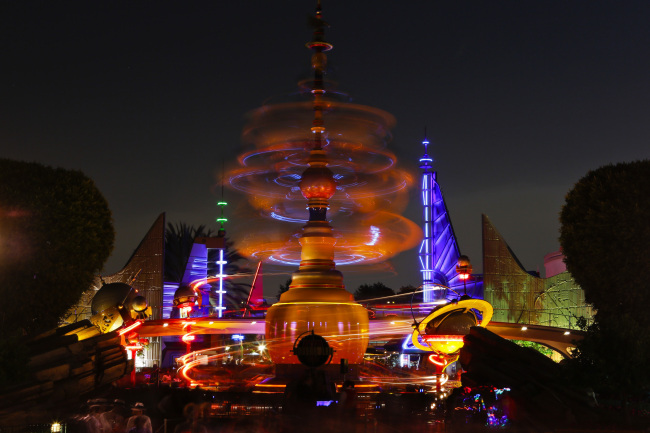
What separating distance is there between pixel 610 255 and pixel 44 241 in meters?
21.2

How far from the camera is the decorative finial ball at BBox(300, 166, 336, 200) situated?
3469 cm

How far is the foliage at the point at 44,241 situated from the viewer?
31.2 metres

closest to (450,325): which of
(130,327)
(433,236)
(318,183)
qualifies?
(318,183)

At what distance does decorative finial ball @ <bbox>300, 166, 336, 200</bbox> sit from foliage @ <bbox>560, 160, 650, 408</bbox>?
950 centimetres

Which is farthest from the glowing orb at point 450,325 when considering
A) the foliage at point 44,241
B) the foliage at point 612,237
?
the foliage at point 44,241

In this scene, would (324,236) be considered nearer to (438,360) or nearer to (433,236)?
(438,360)

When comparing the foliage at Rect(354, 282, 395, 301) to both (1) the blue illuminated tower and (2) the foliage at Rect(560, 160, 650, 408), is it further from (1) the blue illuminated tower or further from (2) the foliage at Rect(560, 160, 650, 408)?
(2) the foliage at Rect(560, 160, 650, 408)

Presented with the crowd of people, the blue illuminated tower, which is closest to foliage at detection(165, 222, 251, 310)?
the blue illuminated tower

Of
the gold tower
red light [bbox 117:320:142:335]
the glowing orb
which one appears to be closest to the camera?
the glowing orb

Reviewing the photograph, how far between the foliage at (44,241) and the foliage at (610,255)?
62.6 feet

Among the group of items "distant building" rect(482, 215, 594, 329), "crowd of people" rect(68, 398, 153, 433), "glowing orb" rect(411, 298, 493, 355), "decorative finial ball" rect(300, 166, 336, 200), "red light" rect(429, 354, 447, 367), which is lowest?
"crowd of people" rect(68, 398, 153, 433)

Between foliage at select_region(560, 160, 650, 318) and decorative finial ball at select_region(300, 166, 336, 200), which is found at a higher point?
decorative finial ball at select_region(300, 166, 336, 200)

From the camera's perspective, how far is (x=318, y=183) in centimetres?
3469

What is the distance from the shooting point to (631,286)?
28.8 metres
